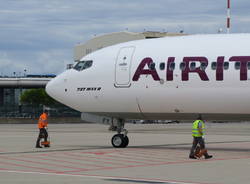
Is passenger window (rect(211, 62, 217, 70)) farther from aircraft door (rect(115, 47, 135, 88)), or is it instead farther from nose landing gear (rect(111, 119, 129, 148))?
nose landing gear (rect(111, 119, 129, 148))

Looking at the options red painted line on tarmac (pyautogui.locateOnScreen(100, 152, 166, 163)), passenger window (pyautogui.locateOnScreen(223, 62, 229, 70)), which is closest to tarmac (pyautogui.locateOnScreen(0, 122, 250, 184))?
red painted line on tarmac (pyautogui.locateOnScreen(100, 152, 166, 163))

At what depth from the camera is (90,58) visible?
30.9 metres

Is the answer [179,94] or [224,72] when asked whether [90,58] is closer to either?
[179,94]

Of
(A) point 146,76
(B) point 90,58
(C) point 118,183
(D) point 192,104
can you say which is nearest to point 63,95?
(B) point 90,58

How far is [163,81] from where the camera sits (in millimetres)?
28000

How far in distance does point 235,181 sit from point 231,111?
32.6 ft

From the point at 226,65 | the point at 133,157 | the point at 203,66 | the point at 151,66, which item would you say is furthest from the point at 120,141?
the point at 226,65

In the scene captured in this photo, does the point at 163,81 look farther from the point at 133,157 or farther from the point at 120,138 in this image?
the point at 133,157

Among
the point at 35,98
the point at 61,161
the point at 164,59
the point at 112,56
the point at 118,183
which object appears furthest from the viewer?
the point at 35,98

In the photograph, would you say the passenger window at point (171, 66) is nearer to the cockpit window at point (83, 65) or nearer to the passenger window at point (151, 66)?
the passenger window at point (151, 66)

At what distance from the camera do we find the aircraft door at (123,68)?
1145 inches

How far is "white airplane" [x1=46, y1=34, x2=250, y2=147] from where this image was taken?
26.5m

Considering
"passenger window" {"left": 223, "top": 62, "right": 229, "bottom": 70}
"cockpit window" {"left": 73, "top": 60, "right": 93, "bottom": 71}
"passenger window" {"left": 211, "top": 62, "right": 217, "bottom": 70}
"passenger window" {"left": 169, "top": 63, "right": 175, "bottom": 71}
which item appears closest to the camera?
"passenger window" {"left": 223, "top": 62, "right": 229, "bottom": 70}

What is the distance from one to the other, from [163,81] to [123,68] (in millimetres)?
2317
